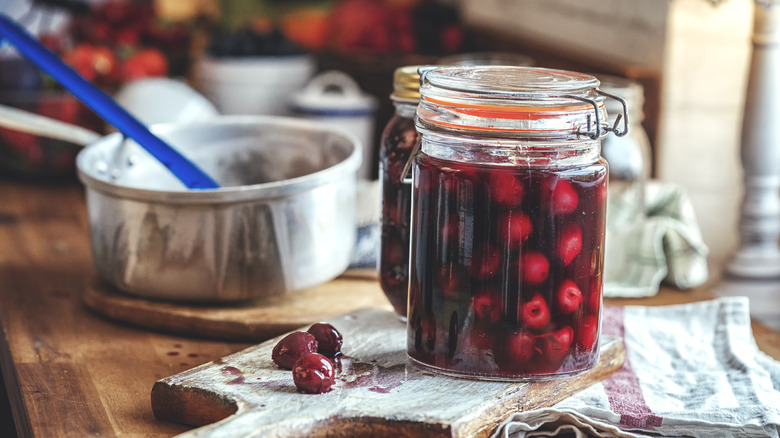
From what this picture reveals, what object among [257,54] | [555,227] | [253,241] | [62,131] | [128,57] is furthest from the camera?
[257,54]

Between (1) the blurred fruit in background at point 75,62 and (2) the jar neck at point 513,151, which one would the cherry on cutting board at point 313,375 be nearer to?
(2) the jar neck at point 513,151

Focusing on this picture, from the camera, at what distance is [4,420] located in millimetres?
1135

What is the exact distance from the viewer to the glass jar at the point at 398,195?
836 mm

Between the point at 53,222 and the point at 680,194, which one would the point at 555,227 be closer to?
the point at 680,194

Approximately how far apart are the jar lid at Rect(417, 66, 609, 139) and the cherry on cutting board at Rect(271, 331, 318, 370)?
19cm

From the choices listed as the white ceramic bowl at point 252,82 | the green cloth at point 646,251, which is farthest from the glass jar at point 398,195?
the white ceramic bowl at point 252,82

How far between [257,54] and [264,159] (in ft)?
2.55

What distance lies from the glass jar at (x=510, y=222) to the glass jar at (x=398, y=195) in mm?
117

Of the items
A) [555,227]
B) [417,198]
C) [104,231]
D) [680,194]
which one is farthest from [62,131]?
[680,194]

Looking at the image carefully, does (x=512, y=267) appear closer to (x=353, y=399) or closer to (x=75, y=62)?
(x=353, y=399)

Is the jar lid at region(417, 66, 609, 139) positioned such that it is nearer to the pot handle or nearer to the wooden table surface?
the wooden table surface

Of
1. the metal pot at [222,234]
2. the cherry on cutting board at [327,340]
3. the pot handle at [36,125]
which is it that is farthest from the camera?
the pot handle at [36,125]

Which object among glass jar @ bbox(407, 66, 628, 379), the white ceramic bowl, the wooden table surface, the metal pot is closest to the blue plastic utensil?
the metal pot

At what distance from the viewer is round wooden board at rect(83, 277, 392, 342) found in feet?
2.93
